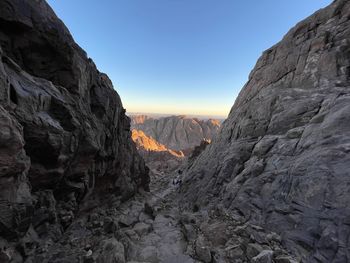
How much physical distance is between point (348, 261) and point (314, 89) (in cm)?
1410

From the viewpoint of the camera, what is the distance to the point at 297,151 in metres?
13.9

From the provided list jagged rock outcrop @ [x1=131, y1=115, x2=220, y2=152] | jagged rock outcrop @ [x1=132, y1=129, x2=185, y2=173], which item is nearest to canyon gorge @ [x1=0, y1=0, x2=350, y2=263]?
jagged rock outcrop @ [x1=132, y1=129, x2=185, y2=173]

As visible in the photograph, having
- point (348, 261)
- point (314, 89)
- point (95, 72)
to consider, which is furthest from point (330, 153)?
point (95, 72)

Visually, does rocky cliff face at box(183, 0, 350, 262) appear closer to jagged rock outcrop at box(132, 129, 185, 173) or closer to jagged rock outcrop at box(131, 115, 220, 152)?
jagged rock outcrop at box(132, 129, 185, 173)

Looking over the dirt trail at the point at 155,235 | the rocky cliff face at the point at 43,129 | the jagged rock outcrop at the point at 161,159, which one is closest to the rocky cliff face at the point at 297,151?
the dirt trail at the point at 155,235

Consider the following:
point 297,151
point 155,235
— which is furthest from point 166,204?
point 297,151

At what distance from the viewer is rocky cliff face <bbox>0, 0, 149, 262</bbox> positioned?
26.7ft

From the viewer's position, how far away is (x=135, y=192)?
2628 centimetres

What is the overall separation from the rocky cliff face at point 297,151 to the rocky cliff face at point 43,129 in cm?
1056

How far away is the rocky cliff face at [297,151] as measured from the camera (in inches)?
391

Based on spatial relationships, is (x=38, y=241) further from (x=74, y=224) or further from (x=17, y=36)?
(x=17, y=36)

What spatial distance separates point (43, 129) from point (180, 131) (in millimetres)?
124972

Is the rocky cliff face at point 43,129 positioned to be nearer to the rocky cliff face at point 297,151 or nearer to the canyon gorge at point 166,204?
the canyon gorge at point 166,204

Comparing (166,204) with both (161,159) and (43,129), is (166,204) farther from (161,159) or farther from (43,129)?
(161,159)
